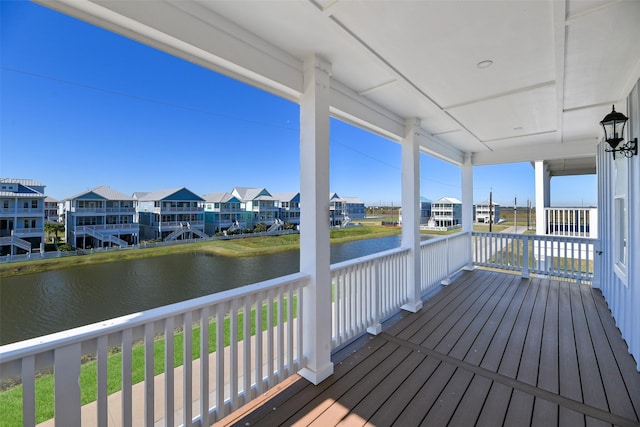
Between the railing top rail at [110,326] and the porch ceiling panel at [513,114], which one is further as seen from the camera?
the porch ceiling panel at [513,114]

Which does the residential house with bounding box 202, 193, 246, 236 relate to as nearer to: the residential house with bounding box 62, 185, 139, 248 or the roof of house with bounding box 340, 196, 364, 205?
the residential house with bounding box 62, 185, 139, 248

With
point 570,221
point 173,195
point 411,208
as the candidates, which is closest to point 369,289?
point 411,208

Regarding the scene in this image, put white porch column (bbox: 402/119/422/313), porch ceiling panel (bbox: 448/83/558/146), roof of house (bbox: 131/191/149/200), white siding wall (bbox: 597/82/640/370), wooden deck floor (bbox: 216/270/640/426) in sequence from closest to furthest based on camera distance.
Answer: roof of house (bbox: 131/191/149/200) < wooden deck floor (bbox: 216/270/640/426) < white siding wall (bbox: 597/82/640/370) < porch ceiling panel (bbox: 448/83/558/146) < white porch column (bbox: 402/119/422/313)

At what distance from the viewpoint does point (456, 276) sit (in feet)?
17.4

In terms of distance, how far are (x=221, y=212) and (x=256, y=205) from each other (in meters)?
0.24

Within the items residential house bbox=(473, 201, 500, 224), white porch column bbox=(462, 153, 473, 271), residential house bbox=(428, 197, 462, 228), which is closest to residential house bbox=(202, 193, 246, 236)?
residential house bbox=(428, 197, 462, 228)

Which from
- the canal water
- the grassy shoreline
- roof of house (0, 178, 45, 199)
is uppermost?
roof of house (0, 178, 45, 199)

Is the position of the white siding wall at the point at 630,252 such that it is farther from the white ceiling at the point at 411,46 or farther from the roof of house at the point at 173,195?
the roof of house at the point at 173,195

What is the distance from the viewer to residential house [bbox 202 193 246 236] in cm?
157

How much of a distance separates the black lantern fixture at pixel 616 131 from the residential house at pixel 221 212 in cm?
344

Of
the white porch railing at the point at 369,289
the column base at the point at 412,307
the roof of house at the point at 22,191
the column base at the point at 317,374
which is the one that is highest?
the roof of house at the point at 22,191

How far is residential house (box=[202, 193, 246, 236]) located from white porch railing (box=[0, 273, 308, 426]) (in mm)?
445

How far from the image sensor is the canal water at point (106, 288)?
1.02 metres

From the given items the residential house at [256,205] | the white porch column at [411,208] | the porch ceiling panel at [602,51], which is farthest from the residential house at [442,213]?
the residential house at [256,205]
